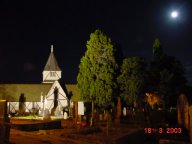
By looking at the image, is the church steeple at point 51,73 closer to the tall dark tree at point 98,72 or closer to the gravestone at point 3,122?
the tall dark tree at point 98,72

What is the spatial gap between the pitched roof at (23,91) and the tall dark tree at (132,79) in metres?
33.5

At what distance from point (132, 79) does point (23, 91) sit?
38987 mm

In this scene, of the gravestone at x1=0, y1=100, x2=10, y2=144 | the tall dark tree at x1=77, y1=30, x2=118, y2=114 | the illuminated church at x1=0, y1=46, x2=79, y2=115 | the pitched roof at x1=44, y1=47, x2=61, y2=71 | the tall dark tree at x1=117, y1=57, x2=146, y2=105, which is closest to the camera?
the gravestone at x1=0, y1=100, x2=10, y2=144

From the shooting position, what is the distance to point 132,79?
4678 centimetres

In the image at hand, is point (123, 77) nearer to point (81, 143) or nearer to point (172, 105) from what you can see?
point (172, 105)

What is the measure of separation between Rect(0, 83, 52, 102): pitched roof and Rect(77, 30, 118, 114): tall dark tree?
31903mm

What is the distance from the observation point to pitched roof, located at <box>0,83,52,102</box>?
251 feet

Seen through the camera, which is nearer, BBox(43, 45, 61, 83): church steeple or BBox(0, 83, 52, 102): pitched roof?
BBox(0, 83, 52, 102): pitched roof

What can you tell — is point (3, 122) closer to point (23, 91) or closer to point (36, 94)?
point (36, 94)

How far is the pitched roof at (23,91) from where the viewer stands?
76.6 m
